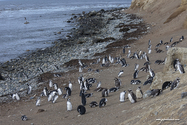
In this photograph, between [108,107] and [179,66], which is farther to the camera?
[179,66]

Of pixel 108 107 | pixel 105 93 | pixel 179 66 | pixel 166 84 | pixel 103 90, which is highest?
pixel 179 66

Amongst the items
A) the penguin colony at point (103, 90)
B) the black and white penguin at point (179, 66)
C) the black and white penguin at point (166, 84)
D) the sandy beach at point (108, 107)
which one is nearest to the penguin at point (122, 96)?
the penguin colony at point (103, 90)

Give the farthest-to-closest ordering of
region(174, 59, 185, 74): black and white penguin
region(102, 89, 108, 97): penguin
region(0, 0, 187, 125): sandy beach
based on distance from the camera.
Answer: region(102, 89, 108, 97): penguin
region(174, 59, 185, 74): black and white penguin
region(0, 0, 187, 125): sandy beach

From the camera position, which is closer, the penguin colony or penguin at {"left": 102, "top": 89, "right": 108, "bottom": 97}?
the penguin colony

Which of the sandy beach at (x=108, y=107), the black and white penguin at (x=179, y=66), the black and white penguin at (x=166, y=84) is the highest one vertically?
the black and white penguin at (x=179, y=66)

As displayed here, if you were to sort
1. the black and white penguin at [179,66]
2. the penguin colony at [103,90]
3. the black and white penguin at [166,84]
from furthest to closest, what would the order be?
the black and white penguin at [179,66]
the penguin colony at [103,90]
the black and white penguin at [166,84]

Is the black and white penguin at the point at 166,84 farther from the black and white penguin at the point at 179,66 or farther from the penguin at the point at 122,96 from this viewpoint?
the penguin at the point at 122,96

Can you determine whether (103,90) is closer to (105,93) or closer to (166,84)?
(105,93)

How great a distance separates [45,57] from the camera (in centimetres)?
2392

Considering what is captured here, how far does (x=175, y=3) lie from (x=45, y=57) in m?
23.5

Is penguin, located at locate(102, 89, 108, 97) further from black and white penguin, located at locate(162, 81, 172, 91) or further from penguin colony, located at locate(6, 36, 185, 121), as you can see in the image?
black and white penguin, located at locate(162, 81, 172, 91)

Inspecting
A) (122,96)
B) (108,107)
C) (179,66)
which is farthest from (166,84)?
(108,107)

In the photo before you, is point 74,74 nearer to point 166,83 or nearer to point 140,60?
point 140,60

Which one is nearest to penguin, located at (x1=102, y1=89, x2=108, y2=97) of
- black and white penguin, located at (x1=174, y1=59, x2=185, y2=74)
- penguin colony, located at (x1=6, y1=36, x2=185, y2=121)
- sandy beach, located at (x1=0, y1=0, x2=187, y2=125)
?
penguin colony, located at (x1=6, y1=36, x2=185, y2=121)
